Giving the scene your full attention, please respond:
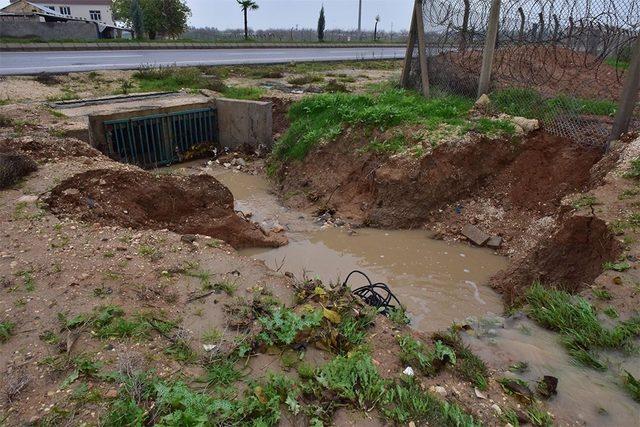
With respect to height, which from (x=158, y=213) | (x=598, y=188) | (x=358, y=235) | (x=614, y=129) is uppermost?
(x=614, y=129)

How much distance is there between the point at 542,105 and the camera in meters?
Result: 7.76

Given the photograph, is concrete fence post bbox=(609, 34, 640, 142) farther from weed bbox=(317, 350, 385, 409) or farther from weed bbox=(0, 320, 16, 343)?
weed bbox=(0, 320, 16, 343)

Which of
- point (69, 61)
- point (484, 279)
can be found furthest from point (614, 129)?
point (69, 61)

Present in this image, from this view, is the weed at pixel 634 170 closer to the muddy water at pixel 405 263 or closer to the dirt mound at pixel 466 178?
the dirt mound at pixel 466 178

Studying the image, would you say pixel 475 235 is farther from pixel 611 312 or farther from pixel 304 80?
pixel 304 80

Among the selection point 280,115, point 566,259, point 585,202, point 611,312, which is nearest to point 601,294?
point 611,312

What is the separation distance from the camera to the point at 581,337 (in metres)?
3.38

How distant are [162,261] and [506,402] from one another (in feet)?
9.96

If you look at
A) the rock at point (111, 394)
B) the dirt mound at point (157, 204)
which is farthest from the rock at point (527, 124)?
the rock at point (111, 394)

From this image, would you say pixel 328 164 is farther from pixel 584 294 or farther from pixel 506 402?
pixel 506 402

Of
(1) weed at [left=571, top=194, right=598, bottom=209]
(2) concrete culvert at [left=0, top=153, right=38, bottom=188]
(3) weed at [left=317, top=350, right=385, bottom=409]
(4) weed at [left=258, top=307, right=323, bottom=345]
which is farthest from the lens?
(2) concrete culvert at [left=0, top=153, right=38, bottom=188]

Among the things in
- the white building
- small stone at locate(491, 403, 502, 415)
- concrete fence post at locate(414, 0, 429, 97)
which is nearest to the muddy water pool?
small stone at locate(491, 403, 502, 415)

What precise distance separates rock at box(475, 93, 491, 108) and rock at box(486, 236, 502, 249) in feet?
9.29

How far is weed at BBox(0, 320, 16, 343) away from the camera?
3.04m
